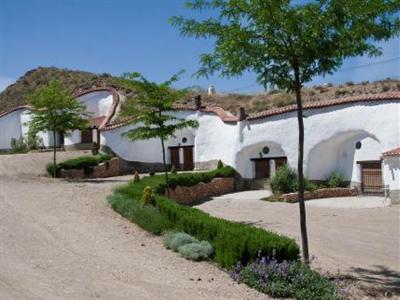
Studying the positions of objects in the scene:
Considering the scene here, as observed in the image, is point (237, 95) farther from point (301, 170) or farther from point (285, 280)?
Answer: point (285, 280)

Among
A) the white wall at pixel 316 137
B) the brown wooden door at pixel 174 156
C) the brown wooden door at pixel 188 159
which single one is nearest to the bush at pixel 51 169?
the brown wooden door at pixel 174 156

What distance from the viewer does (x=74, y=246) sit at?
36.8ft

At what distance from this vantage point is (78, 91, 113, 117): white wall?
40.4m

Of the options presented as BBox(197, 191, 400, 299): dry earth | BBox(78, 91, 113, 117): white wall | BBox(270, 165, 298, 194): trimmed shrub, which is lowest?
BBox(197, 191, 400, 299): dry earth

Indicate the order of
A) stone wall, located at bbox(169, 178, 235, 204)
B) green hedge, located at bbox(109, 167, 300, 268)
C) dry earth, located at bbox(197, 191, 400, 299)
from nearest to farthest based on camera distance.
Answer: green hedge, located at bbox(109, 167, 300, 268)
dry earth, located at bbox(197, 191, 400, 299)
stone wall, located at bbox(169, 178, 235, 204)

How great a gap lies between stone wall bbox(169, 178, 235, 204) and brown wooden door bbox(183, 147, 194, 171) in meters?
5.89

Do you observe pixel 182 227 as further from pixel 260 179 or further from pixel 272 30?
pixel 260 179

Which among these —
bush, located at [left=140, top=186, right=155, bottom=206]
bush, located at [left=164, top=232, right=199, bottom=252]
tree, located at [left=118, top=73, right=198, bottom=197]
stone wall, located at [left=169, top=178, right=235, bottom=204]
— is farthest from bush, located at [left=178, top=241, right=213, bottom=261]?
stone wall, located at [left=169, top=178, right=235, bottom=204]

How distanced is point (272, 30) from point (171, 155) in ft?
84.0

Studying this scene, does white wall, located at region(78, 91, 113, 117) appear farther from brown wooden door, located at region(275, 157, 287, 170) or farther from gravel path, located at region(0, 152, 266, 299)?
gravel path, located at region(0, 152, 266, 299)

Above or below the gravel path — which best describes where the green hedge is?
above

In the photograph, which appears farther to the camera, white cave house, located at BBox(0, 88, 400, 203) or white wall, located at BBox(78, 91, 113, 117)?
white wall, located at BBox(78, 91, 113, 117)

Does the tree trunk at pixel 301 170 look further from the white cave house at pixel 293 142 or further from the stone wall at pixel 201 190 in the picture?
the stone wall at pixel 201 190

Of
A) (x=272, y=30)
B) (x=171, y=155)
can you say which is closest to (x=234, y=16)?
(x=272, y=30)
